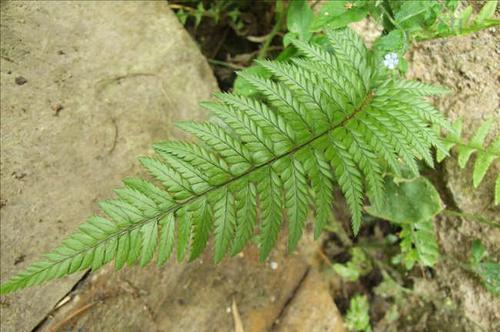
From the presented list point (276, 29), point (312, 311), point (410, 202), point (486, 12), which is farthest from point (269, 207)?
point (276, 29)

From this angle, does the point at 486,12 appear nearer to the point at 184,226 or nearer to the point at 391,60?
the point at 391,60

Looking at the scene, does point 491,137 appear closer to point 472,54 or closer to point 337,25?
point 472,54

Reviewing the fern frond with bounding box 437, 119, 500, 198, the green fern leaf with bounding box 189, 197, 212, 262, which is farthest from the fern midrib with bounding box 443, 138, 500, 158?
the green fern leaf with bounding box 189, 197, 212, 262

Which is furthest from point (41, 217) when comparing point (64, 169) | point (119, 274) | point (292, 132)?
point (292, 132)

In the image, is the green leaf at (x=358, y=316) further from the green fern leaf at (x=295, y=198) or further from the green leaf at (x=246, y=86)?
the green leaf at (x=246, y=86)

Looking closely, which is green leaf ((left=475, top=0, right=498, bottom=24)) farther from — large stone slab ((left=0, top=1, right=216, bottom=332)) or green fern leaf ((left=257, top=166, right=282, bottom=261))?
large stone slab ((left=0, top=1, right=216, bottom=332))
